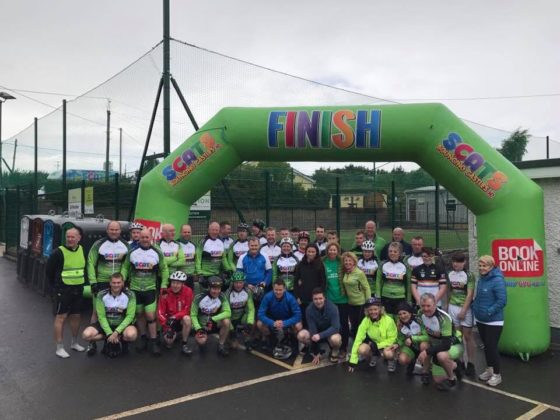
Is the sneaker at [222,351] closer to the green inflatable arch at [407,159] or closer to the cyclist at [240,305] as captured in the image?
the cyclist at [240,305]

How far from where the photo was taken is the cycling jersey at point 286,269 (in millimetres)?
6918

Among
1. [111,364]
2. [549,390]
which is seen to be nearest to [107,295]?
[111,364]

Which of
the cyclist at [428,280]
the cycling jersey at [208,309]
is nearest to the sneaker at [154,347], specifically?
the cycling jersey at [208,309]

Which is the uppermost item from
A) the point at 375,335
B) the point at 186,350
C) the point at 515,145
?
the point at 515,145

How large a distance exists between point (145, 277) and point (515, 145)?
14.4 meters

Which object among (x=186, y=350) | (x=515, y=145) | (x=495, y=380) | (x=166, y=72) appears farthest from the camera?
(x=515, y=145)

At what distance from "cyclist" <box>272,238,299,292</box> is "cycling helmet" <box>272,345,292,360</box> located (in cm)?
93

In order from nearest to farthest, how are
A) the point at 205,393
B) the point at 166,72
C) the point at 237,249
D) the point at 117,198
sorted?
1. the point at 205,393
2. the point at 237,249
3. the point at 166,72
4. the point at 117,198

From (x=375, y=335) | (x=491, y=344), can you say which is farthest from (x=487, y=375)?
(x=375, y=335)

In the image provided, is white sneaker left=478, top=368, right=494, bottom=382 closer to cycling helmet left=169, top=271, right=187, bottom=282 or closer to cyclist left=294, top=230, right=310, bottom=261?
cyclist left=294, top=230, right=310, bottom=261

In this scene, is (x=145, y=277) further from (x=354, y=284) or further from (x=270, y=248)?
(x=354, y=284)

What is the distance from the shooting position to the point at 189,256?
7.39 meters

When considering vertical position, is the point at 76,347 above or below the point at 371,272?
below

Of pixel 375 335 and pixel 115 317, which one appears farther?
pixel 115 317
